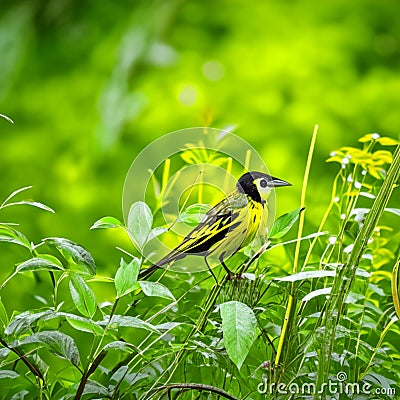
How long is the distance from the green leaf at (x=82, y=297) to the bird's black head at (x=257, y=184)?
0.21 m

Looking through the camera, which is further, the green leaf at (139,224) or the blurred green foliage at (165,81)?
the blurred green foliage at (165,81)

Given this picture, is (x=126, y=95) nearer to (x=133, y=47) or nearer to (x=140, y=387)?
(x=133, y=47)

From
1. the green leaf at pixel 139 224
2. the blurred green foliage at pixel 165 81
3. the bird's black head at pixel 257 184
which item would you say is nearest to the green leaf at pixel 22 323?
the green leaf at pixel 139 224

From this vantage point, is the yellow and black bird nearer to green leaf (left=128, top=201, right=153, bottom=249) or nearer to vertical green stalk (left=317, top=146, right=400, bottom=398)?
green leaf (left=128, top=201, right=153, bottom=249)

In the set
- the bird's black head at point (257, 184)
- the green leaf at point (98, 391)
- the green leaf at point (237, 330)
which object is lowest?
the green leaf at point (98, 391)

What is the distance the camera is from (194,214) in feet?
1.88

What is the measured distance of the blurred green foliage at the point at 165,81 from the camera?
968 millimetres

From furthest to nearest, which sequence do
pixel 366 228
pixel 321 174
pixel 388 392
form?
pixel 321 174, pixel 388 392, pixel 366 228

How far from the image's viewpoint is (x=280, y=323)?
609mm

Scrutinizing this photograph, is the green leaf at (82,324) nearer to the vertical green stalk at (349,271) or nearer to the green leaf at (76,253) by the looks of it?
the green leaf at (76,253)

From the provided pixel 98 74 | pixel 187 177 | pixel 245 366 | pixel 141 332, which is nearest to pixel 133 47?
pixel 98 74

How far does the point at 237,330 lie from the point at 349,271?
0.31 ft

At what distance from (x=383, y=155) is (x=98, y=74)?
→ 511 millimetres

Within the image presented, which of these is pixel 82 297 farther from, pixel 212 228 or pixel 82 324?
pixel 212 228
